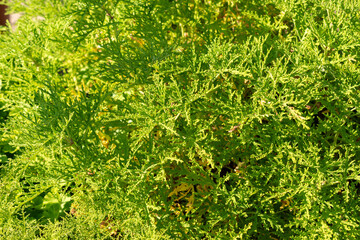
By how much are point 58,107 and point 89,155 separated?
212 millimetres

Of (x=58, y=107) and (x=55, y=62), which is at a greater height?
(x=58, y=107)

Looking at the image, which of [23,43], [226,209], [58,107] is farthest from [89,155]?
[23,43]

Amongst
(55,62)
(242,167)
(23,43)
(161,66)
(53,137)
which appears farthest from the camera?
(55,62)

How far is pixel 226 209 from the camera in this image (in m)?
1.41

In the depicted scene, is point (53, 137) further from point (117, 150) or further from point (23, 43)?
point (23, 43)

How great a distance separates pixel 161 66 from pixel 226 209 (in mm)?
637

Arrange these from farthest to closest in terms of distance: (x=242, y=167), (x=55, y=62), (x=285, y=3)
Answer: (x=55, y=62) < (x=242, y=167) < (x=285, y=3)

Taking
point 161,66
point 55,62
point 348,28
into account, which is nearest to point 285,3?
point 348,28

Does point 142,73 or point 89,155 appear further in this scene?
point 142,73

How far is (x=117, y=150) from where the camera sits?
52.8 inches

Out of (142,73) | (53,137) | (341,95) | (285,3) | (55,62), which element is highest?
(285,3)

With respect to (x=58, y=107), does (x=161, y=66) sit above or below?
above

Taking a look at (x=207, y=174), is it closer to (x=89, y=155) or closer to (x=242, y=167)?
(x=242, y=167)

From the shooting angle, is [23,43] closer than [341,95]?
No
